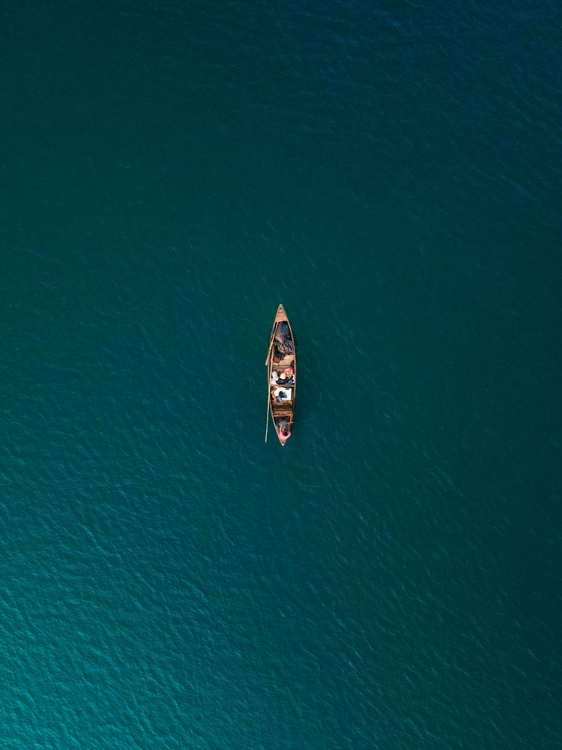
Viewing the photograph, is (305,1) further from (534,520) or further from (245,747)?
(245,747)

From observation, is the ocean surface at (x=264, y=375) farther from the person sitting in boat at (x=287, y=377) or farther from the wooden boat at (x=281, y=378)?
the person sitting in boat at (x=287, y=377)

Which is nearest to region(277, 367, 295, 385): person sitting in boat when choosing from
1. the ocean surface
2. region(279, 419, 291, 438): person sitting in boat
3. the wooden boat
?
the wooden boat

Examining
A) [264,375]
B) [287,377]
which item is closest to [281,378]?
[287,377]

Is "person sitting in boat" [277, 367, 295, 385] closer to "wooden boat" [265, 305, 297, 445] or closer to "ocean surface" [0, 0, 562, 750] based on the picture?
"wooden boat" [265, 305, 297, 445]

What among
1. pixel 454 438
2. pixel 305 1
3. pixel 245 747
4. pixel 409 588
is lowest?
pixel 245 747

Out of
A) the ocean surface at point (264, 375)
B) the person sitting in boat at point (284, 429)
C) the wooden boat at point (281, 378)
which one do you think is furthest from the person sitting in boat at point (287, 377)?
the person sitting in boat at point (284, 429)

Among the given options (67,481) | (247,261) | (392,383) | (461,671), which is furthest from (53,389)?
(461,671)

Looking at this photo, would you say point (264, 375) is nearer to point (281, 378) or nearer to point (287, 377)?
point (281, 378)
